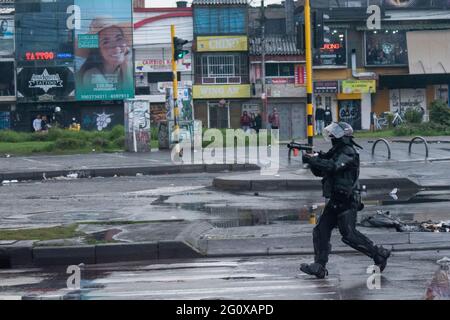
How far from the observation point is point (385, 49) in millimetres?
61844

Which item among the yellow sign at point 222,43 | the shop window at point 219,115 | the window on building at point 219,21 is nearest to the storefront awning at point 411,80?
the yellow sign at point 222,43

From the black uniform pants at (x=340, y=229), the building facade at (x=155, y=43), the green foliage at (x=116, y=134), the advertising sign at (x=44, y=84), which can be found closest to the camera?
the black uniform pants at (x=340, y=229)

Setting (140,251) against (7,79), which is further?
(7,79)

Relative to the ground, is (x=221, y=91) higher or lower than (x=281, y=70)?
lower

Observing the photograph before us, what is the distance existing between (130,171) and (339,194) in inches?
690

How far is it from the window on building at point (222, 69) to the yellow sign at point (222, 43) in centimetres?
56

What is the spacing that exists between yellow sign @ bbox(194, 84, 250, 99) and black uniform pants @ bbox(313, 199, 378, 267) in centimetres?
5199

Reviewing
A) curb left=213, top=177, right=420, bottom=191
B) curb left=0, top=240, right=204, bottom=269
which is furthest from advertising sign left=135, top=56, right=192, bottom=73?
curb left=0, top=240, right=204, bottom=269

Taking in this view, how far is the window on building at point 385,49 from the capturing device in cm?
6150

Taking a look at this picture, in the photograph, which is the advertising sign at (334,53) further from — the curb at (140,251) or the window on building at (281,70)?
the curb at (140,251)

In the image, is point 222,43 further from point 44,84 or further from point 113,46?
point 44,84

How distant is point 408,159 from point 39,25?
42489 millimetres

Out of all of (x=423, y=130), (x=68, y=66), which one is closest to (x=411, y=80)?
(x=423, y=130)
